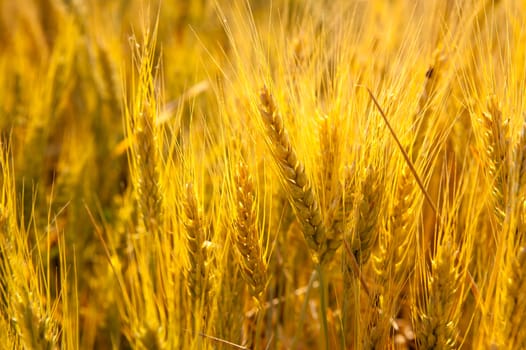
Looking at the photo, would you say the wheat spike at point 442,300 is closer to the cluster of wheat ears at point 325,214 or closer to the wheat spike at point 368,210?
the cluster of wheat ears at point 325,214

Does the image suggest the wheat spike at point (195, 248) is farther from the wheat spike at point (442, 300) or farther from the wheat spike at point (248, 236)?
the wheat spike at point (442, 300)

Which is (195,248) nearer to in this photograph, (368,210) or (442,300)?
(368,210)

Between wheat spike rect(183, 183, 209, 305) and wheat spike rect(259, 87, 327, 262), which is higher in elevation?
wheat spike rect(259, 87, 327, 262)

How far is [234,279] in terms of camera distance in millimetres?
1027

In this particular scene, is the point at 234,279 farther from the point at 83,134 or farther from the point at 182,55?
the point at 182,55

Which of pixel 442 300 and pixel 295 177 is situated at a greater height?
pixel 295 177

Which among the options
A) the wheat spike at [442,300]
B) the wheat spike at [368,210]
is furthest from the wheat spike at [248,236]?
the wheat spike at [442,300]

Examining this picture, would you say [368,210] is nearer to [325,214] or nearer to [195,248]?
[325,214]

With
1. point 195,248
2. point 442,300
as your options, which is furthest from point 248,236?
point 442,300

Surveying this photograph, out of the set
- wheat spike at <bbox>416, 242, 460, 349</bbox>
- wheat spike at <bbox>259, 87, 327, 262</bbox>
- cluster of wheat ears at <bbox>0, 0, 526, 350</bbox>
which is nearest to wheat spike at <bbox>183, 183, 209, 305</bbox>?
cluster of wheat ears at <bbox>0, 0, 526, 350</bbox>

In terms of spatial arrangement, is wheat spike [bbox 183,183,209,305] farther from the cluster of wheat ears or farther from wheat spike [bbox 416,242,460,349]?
wheat spike [bbox 416,242,460,349]

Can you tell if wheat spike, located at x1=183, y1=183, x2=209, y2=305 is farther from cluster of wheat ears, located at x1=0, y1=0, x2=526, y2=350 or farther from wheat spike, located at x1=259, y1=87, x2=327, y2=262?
wheat spike, located at x1=259, y1=87, x2=327, y2=262

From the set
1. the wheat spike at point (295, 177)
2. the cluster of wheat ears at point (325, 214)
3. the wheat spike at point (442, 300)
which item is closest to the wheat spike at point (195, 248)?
the cluster of wheat ears at point (325, 214)

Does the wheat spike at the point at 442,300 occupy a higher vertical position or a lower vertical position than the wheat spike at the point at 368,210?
lower
